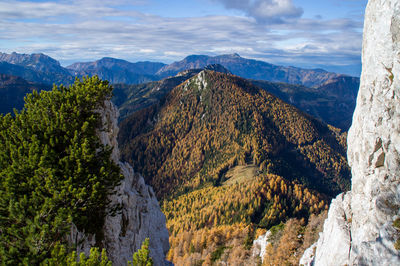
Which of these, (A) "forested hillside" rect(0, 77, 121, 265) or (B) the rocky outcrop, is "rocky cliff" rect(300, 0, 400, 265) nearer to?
(A) "forested hillside" rect(0, 77, 121, 265)

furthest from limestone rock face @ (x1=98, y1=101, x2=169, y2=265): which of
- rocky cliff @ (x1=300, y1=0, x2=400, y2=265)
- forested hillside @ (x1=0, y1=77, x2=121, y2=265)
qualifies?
rocky cliff @ (x1=300, y1=0, x2=400, y2=265)

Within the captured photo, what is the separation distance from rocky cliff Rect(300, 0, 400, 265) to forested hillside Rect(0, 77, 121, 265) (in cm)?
2202

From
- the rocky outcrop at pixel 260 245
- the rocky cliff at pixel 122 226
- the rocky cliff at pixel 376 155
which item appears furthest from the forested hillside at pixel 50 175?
the rocky outcrop at pixel 260 245

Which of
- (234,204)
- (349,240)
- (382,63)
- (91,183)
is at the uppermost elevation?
(382,63)

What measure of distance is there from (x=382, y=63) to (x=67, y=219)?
28058mm

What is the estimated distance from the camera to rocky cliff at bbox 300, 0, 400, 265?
19344 millimetres

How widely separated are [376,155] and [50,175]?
2760 cm

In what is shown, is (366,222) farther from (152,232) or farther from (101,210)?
(152,232)

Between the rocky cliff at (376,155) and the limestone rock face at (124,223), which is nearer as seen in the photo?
the rocky cliff at (376,155)

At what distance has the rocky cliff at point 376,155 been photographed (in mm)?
19344

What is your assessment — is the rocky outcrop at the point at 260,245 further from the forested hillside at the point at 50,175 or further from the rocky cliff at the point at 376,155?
the forested hillside at the point at 50,175

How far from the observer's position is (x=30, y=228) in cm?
1448

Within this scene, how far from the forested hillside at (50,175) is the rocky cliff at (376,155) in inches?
867

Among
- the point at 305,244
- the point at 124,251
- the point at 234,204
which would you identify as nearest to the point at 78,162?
the point at 124,251
